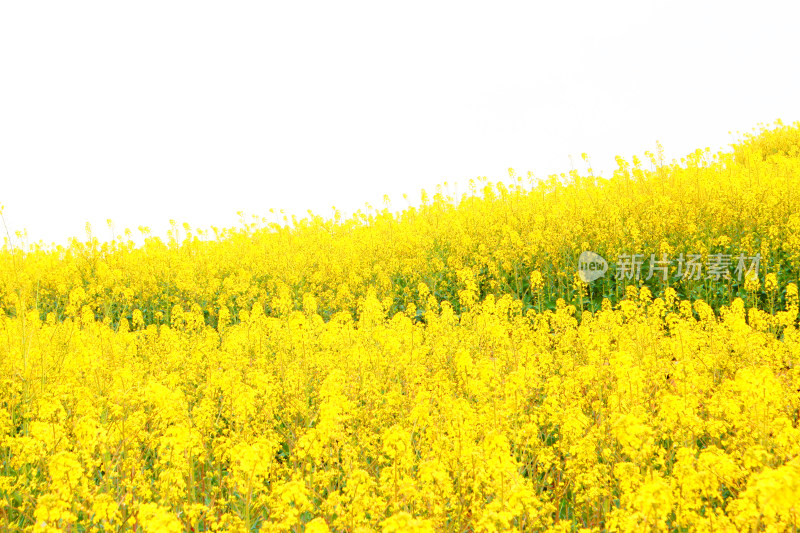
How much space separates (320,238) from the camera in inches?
492

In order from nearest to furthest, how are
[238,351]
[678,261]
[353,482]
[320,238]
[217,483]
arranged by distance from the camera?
1. [353,482]
2. [217,483]
3. [238,351]
4. [678,261]
5. [320,238]

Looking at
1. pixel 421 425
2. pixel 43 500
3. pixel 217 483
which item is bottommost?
pixel 217 483

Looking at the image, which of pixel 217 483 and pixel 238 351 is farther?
pixel 238 351

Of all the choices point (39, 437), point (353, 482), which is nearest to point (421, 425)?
point (353, 482)

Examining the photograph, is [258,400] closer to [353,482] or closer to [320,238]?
[353,482]

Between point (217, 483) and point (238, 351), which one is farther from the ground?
point (238, 351)

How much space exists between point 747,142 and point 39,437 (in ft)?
67.7

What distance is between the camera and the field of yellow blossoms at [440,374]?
2.76 metres

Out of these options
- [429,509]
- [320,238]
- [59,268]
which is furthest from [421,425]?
[59,268]

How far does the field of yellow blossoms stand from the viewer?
9.06ft

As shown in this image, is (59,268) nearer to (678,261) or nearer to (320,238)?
(320,238)

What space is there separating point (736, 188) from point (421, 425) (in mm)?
7536

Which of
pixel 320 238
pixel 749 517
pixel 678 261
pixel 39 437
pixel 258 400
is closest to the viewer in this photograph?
pixel 749 517

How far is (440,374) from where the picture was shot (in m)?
4.80
